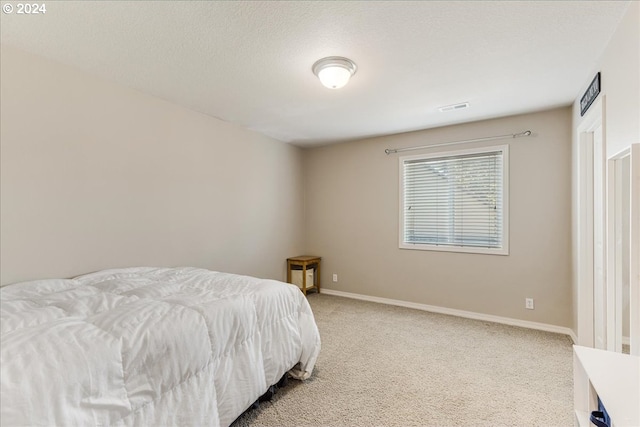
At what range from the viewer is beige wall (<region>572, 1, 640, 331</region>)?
1470 millimetres

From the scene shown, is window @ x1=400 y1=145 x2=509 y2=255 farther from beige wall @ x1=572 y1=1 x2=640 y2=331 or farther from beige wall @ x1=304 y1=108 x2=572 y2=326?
beige wall @ x1=572 y1=1 x2=640 y2=331

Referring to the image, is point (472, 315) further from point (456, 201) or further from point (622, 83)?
point (622, 83)

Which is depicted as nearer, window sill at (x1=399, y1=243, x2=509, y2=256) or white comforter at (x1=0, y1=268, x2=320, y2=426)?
white comforter at (x1=0, y1=268, x2=320, y2=426)

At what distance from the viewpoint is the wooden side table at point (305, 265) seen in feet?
14.0

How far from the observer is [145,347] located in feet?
4.11

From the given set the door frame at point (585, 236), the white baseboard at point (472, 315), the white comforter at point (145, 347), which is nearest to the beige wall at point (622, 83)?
the door frame at point (585, 236)

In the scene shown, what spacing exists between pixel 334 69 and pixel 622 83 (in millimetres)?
1713

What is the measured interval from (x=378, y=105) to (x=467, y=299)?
8.32 ft

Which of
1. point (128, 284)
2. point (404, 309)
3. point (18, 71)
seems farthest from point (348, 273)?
point (18, 71)

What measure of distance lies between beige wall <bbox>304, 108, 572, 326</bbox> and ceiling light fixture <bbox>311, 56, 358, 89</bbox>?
6.73 ft

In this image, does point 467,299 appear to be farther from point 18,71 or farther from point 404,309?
point 18,71

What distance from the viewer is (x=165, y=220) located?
113 inches

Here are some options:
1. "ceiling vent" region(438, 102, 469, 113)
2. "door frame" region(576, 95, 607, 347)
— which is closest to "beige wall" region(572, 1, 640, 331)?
"door frame" region(576, 95, 607, 347)

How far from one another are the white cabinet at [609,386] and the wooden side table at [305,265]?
10.9 feet
